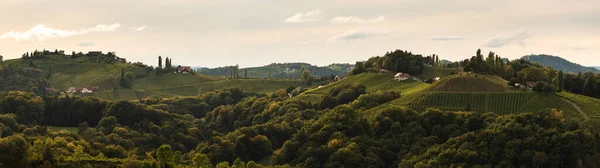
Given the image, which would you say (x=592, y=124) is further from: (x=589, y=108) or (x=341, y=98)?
(x=341, y=98)

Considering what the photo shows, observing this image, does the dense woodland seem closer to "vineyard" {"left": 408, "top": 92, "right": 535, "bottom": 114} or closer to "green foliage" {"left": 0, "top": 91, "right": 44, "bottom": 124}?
"green foliage" {"left": 0, "top": 91, "right": 44, "bottom": 124}

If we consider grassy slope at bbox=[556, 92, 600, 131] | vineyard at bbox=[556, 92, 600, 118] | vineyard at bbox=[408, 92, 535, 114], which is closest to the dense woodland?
grassy slope at bbox=[556, 92, 600, 131]

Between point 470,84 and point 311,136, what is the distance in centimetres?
4471

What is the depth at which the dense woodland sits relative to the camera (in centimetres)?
9706

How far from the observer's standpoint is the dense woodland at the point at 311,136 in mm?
97062

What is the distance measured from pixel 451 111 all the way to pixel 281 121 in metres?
44.4

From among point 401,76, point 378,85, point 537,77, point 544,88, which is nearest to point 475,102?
point 544,88

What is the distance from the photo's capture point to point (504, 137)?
10481 centimetres

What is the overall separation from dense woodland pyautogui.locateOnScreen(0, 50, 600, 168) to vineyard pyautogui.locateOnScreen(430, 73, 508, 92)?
8198 mm

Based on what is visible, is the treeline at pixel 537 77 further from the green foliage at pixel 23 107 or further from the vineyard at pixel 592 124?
the green foliage at pixel 23 107

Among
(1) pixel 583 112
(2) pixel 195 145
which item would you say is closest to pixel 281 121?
(2) pixel 195 145

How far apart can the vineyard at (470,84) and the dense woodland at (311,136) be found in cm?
820

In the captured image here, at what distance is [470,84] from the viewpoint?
140 metres

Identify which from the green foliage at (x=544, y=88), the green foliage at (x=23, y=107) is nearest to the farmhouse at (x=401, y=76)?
the green foliage at (x=544, y=88)
